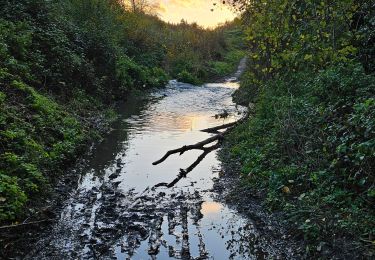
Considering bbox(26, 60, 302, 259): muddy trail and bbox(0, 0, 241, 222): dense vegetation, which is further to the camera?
bbox(0, 0, 241, 222): dense vegetation

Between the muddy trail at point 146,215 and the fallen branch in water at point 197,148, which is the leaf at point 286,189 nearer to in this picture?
the muddy trail at point 146,215

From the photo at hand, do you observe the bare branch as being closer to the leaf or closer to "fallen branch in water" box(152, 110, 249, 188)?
"fallen branch in water" box(152, 110, 249, 188)

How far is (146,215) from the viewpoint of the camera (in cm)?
721

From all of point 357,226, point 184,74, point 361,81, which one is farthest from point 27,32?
point 184,74

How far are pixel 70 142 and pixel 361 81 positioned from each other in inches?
266

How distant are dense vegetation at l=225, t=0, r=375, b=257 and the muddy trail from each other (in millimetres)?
751

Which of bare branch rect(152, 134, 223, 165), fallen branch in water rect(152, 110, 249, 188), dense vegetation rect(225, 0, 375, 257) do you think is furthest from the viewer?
bare branch rect(152, 134, 223, 165)

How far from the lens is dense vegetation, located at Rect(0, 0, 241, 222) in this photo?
7.82m

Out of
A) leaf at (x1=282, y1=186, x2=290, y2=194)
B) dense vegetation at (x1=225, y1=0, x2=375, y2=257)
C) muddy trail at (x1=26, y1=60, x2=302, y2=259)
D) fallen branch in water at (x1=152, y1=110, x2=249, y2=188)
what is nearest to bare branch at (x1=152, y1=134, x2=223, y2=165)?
fallen branch in water at (x1=152, y1=110, x2=249, y2=188)

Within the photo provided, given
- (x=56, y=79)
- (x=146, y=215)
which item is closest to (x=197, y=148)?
(x=146, y=215)

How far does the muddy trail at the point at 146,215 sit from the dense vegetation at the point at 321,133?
751 millimetres

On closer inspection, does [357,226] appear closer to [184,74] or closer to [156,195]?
[156,195]

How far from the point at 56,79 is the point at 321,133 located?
10.2m

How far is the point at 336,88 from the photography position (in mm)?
8297
